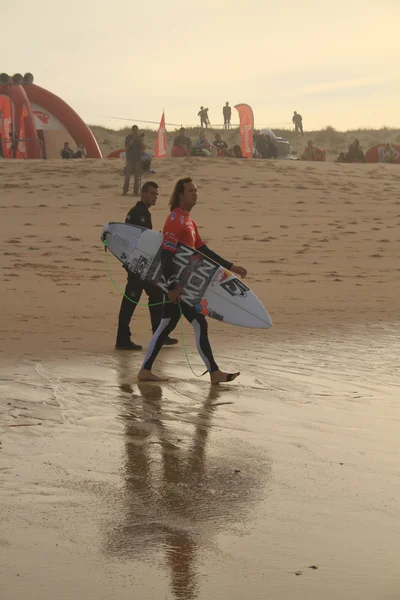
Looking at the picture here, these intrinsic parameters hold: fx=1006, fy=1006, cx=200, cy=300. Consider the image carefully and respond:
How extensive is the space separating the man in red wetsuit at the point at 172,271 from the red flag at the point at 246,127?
22.6 metres

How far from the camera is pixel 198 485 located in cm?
500

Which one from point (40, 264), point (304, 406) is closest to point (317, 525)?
point (304, 406)

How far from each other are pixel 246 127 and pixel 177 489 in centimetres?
2652

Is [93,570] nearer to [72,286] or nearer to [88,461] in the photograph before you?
[88,461]

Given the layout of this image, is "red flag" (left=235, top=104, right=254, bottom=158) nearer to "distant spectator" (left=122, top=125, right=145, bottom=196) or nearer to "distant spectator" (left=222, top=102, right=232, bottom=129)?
"distant spectator" (left=122, top=125, right=145, bottom=196)

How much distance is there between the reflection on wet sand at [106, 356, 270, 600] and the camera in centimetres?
404

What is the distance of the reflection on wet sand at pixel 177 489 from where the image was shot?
4043 mm

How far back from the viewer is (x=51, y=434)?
232 inches

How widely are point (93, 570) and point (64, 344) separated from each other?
18.9 ft

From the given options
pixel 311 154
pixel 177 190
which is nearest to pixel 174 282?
pixel 177 190

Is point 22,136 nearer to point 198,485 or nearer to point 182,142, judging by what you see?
point 182,142

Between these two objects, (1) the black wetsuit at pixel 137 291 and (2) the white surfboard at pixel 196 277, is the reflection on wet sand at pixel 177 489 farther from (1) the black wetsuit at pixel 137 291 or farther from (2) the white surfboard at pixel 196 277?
(1) the black wetsuit at pixel 137 291

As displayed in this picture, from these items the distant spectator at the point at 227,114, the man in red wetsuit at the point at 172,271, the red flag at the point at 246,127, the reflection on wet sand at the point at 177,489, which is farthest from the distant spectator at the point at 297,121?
the reflection on wet sand at the point at 177,489

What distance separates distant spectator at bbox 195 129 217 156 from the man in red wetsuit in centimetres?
2042
